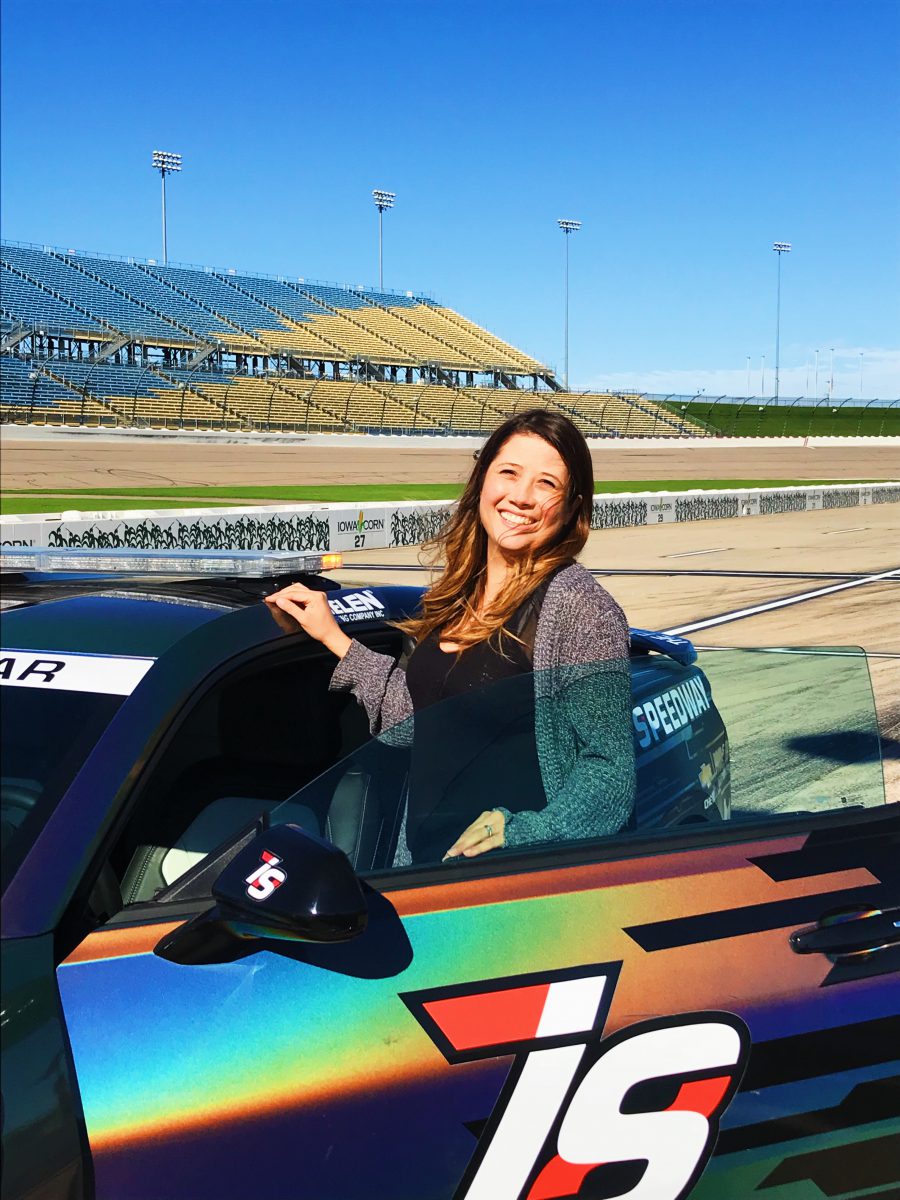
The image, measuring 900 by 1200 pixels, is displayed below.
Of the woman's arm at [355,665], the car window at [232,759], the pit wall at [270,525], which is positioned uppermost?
the woman's arm at [355,665]

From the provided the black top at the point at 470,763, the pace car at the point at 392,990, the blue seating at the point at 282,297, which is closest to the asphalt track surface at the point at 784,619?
the pace car at the point at 392,990

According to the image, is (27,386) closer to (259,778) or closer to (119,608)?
(259,778)

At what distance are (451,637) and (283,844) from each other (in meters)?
0.90

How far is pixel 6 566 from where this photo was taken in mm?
2764

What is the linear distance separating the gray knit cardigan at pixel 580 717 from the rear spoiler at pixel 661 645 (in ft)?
2.51

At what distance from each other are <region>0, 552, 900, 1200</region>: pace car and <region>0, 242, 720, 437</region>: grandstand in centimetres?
5106

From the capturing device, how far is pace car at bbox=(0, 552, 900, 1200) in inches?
63.2

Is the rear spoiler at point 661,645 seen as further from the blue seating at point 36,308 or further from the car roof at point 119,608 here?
the blue seating at point 36,308

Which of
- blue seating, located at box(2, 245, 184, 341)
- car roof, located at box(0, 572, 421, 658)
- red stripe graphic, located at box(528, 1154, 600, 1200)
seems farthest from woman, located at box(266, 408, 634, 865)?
blue seating, located at box(2, 245, 184, 341)

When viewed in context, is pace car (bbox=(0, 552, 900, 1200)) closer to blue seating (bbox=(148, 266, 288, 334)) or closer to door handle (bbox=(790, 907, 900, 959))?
door handle (bbox=(790, 907, 900, 959))

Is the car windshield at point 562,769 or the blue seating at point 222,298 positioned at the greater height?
the blue seating at point 222,298

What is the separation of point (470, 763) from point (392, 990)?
1.36ft

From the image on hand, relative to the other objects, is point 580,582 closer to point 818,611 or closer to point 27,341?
point 818,611

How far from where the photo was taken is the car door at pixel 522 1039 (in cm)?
162
